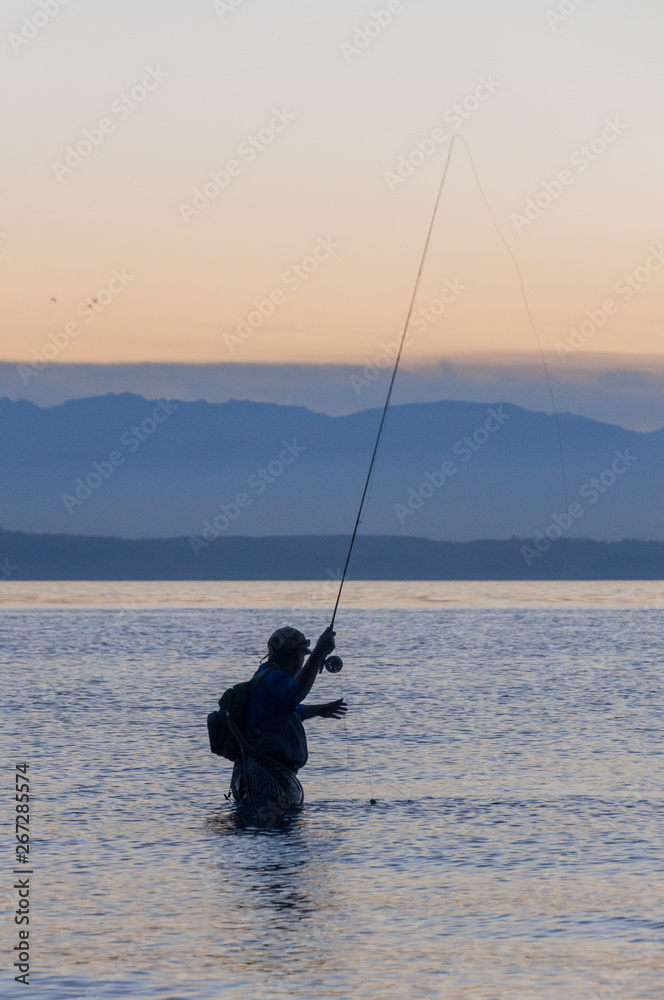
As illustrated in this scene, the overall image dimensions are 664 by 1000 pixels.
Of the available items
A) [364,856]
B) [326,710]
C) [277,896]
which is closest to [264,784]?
[326,710]

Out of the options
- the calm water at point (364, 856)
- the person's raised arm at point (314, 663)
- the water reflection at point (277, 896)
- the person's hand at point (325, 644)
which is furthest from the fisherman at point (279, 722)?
the calm water at point (364, 856)

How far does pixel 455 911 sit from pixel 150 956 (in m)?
2.44

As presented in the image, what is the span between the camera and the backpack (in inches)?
549

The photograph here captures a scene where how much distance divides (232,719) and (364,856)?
1.99 meters

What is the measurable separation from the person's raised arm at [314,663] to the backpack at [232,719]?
751 millimetres

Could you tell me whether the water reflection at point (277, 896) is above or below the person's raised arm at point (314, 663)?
below

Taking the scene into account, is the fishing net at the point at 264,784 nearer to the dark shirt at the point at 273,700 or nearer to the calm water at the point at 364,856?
A: the calm water at the point at 364,856

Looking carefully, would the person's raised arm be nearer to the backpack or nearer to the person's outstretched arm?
the person's outstretched arm

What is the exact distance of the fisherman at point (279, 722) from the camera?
531 inches

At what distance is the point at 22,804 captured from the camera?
1545 centimetres

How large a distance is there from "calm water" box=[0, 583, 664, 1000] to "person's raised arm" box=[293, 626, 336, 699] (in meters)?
1.52

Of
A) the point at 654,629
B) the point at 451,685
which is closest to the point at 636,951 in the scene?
the point at 451,685

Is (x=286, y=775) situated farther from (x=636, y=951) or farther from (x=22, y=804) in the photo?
(x=636, y=951)

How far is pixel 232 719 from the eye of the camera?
1400 centimetres
